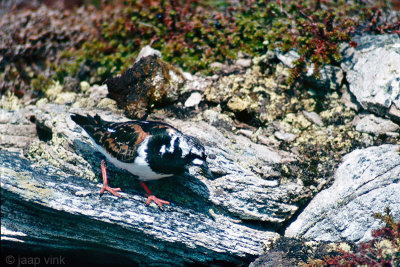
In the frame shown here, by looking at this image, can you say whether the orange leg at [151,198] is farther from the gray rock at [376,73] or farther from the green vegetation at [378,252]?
the gray rock at [376,73]

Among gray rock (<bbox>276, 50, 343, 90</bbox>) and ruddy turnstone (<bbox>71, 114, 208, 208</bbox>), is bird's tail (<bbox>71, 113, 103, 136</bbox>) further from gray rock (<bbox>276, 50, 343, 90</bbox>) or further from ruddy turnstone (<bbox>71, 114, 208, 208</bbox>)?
gray rock (<bbox>276, 50, 343, 90</bbox>)

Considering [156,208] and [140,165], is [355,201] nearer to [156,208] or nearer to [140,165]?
[156,208]

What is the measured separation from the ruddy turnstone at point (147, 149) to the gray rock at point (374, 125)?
330 cm

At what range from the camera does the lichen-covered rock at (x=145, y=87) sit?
288 inches

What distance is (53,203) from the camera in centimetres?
577

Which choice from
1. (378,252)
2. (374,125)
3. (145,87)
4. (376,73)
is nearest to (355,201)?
(378,252)

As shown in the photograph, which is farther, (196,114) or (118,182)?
(196,114)

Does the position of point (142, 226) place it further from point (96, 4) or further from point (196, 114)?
point (96, 4)

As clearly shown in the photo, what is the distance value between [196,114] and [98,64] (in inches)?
126

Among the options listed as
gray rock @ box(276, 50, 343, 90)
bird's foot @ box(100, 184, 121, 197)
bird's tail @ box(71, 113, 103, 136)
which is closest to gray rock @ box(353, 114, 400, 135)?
gray rock @ box(276, 50, 343, 90)

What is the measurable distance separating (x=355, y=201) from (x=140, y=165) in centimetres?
356

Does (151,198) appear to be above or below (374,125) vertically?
below

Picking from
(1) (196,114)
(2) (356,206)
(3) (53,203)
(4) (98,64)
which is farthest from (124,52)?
(2) (356,206)

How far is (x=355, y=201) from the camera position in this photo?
6.16 m
